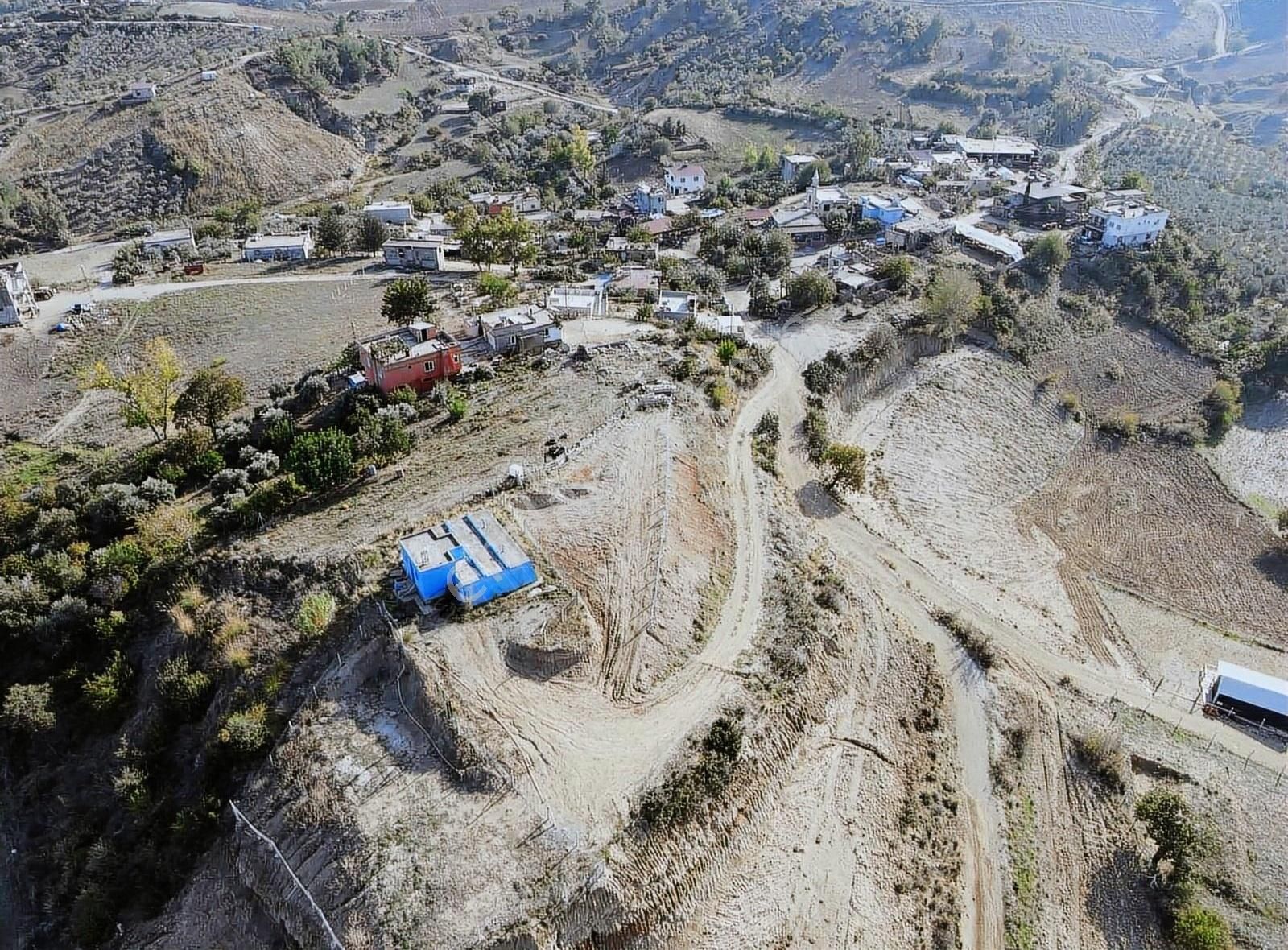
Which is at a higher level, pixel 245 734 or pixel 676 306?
pixel 245 734

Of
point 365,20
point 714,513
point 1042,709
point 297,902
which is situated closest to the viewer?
point 297,902

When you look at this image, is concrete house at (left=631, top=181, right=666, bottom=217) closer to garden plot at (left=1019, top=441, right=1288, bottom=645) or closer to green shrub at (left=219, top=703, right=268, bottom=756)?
garden plot at (left=1019, top=441, right=1288, bottom=645)

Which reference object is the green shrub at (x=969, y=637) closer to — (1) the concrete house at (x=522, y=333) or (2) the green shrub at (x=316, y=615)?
(2) the green shrub at (x=316, y=615)

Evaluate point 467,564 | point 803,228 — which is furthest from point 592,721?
point 803,228

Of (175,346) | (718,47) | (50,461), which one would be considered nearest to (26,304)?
(175,346)

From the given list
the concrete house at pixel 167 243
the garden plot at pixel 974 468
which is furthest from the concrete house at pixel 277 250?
the garden plot at pixel 974 468

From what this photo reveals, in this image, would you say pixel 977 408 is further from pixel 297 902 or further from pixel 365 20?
pixel 365 20

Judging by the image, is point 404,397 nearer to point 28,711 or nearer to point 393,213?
point 28,711
